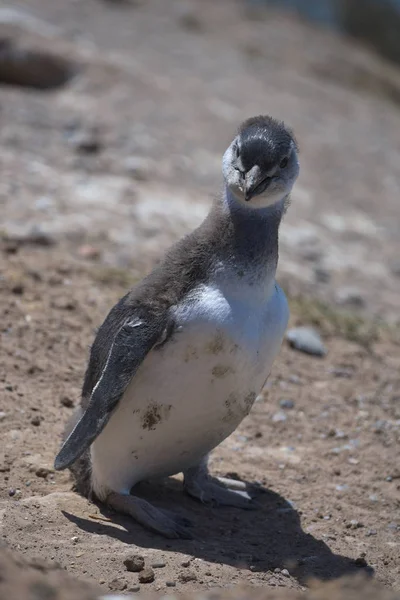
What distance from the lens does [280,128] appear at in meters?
4.36

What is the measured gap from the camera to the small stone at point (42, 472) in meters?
4.61

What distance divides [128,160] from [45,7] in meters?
4.33

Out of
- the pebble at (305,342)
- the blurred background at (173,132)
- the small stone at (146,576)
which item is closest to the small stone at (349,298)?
the blurred background at (173,132)

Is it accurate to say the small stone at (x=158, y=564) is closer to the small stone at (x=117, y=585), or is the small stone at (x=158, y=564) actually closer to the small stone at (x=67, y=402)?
the small stone at (x=117, y=585)

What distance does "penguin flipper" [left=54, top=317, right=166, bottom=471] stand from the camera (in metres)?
4.03

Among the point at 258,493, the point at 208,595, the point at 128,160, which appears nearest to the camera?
the point at 208,595

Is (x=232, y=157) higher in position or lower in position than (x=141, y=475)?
higher

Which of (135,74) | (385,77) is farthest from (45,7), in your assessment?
(385,77)

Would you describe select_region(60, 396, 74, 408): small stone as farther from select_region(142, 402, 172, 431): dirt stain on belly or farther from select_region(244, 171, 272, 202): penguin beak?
select_region(244, 171, 272, 202): penguin beak

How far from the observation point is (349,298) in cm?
827

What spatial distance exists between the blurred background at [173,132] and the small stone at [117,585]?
3317mm

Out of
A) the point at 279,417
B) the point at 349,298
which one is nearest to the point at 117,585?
the point at 279,417

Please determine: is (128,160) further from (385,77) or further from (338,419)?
(385,77)

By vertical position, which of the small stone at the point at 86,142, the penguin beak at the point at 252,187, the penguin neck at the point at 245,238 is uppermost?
the penguin beak at the point at 252,187
